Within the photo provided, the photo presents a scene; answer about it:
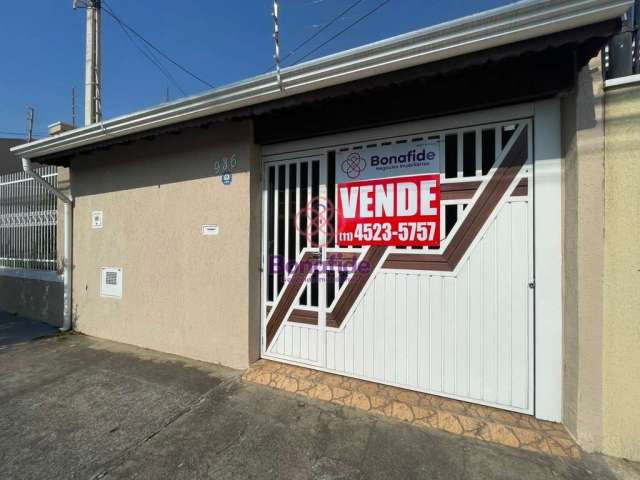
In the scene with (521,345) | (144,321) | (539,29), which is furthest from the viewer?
(144,321)

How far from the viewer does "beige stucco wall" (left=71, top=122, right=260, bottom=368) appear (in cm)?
355

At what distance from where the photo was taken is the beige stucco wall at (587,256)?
2.17 metres

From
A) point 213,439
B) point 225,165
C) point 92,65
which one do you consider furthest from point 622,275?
point 92,65

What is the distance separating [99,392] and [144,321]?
1.29 meters

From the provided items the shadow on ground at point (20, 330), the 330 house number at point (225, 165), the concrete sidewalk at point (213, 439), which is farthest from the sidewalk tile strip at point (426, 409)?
the shadow on ground at point (20, 330)

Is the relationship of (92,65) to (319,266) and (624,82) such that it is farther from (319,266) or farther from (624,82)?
(624,82)

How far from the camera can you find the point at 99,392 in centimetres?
311

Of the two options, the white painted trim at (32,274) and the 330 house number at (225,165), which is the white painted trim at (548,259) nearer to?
the 330 house number at (225,165)

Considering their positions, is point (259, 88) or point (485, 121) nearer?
point (485, 121)

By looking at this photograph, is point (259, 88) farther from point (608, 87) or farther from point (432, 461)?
point (432, 461)

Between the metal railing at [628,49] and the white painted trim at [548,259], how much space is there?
0.50 m

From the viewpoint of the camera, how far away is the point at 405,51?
2.32 m

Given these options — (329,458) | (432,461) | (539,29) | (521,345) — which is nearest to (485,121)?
(539,29)

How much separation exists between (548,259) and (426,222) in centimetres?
102
